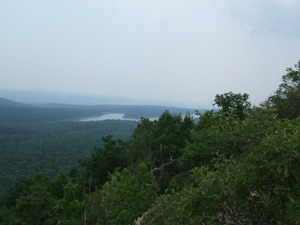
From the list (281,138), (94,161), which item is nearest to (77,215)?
(281,138)

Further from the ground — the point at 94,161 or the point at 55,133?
the point at 94,161

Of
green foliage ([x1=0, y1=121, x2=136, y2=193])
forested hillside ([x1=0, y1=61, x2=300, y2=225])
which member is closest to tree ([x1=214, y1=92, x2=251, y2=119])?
forested hillside ([x1=0, y1=61, x2=300, y2=225])

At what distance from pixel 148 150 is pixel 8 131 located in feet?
363

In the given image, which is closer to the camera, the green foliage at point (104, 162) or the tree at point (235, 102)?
the tree at point (235, 102)

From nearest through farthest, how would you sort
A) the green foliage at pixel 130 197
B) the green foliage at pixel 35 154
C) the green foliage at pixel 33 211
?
the green foliage at pixel 130 197 < the green foliage at pixel 33 211 < the green foliage at pixel 35 154

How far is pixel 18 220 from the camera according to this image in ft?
51.6

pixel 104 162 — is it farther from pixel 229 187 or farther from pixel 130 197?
pixel 229 187

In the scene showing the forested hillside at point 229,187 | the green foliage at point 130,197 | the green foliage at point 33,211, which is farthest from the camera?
the green foliage at point 33,211

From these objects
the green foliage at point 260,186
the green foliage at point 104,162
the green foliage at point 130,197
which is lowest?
the green foliage at point 104,162

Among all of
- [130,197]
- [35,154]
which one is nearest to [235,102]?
[130,197]

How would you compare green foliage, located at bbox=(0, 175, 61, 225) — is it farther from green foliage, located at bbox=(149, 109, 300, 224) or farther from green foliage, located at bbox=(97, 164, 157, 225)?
green foliage, located at bbox=(149, 109, 300, 224)

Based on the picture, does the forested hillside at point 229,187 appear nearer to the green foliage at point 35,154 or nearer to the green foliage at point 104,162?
the green foliage at point 104,162


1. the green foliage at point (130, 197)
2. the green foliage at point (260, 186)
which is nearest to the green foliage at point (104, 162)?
the green foliage at point (130, 197)

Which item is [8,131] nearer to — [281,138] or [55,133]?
[55,133]
